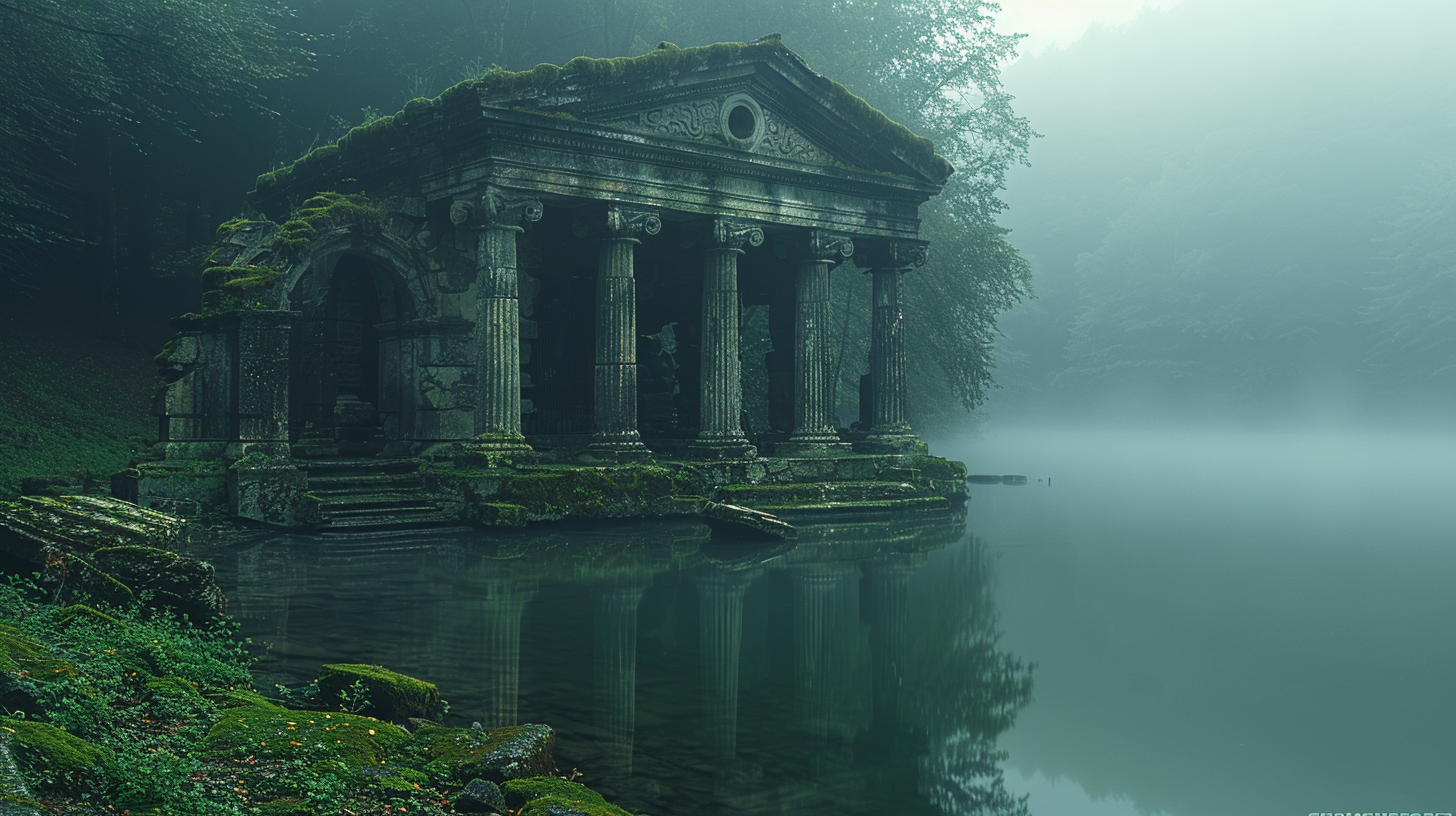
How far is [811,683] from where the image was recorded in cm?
799

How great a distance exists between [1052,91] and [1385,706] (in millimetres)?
97808

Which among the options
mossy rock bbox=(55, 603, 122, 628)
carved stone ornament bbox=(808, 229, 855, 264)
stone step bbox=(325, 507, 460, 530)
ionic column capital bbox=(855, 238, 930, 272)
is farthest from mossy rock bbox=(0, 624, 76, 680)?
ionic column capital bbox=(855, 238, 930, 272)

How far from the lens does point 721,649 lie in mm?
8898

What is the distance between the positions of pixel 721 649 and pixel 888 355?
14102mm

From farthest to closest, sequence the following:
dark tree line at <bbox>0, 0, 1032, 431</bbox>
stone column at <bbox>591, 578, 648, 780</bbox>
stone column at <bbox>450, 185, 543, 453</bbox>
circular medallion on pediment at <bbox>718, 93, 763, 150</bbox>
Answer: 1. dark tree line at <bbox>0, 0, 1032, 431</bbox>
2. circular medallion on pediment at <bbox>718, 93, 763, 150</bbox>
3. stone column at <bbox>450, 185, 543, 453</bbox>
4. stone column at <bbox>591, 578, 648, 780</bbox>

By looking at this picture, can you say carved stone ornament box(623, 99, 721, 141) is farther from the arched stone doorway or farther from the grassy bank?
the grassy bank

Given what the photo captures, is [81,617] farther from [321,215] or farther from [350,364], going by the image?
[350,364]

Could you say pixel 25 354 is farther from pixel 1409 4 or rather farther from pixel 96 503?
pixel 1409 4

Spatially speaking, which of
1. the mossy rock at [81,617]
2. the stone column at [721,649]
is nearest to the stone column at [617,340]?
the stone column at [721,649]

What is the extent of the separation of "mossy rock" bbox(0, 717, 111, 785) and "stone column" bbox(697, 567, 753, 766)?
2.97 metres

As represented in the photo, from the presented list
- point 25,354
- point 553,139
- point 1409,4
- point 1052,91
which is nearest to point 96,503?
point 553,139

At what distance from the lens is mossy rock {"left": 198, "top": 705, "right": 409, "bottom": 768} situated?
5.32 meters

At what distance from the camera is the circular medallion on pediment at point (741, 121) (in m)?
19.3

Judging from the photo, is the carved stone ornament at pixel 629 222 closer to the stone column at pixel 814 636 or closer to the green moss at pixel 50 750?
the stone column at pixel 814 636
